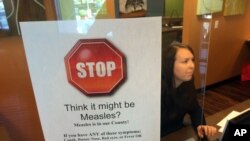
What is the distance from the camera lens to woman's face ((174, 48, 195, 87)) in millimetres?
652

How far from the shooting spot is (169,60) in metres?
0.63

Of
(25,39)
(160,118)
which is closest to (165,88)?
(160,118)

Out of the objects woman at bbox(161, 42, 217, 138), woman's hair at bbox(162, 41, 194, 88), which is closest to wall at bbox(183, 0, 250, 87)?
woman at bbox(161, 42, 217, 138)

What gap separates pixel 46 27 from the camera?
552mm

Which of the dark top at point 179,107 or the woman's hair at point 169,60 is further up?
the woman's hair at point 169,60

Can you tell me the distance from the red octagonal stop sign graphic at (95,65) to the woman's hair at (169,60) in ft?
0.41

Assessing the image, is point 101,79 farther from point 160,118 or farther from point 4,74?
point 4,74

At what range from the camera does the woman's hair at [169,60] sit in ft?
1.98

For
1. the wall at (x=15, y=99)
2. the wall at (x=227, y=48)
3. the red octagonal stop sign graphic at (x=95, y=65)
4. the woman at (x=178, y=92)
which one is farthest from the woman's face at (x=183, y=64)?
the wall at (x=227, y=48)

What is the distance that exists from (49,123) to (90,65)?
0.75 ft

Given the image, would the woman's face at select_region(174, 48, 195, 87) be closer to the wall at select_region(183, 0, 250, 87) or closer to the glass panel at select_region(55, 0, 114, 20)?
the glass panel at select_region(55, 0, 114, 20)

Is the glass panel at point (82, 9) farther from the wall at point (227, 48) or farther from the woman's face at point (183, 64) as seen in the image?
the wall at point (227, 48)

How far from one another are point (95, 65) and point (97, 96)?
10 cm

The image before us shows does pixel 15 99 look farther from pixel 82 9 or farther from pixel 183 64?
pixel 183 64
